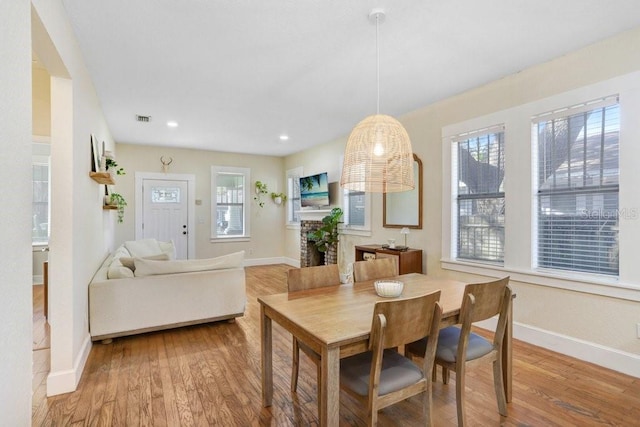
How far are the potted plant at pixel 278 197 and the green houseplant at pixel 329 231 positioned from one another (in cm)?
191

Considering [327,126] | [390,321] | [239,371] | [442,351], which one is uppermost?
[327,126]

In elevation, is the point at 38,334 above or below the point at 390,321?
below

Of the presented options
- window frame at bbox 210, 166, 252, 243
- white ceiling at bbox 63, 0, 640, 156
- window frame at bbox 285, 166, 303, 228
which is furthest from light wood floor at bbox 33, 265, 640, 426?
window frame at bbox 285, 166, 303, 228

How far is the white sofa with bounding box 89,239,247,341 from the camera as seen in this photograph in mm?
3018

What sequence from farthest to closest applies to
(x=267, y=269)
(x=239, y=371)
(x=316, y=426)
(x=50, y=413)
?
(x=267, y=269) < (x=239, y=371) < (x=50, y=413) < (x=316, y=426)

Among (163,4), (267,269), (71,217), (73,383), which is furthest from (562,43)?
(267,269)

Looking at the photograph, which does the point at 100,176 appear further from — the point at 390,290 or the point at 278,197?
the point at 278,197

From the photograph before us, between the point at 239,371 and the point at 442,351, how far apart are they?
1562mm

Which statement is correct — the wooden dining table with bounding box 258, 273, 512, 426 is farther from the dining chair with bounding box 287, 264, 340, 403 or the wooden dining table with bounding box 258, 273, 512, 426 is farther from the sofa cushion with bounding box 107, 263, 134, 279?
the sofa cushion with bounding box 107, 263, 134, 279

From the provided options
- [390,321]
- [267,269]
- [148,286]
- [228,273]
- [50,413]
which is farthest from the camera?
[267,269]

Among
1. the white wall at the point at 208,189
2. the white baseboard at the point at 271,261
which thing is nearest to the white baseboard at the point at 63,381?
the white wall at the point at 208,189

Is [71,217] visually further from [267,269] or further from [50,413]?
[267,269]

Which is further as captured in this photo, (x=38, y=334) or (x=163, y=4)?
(x=38, y=334)

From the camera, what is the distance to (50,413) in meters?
2.01
